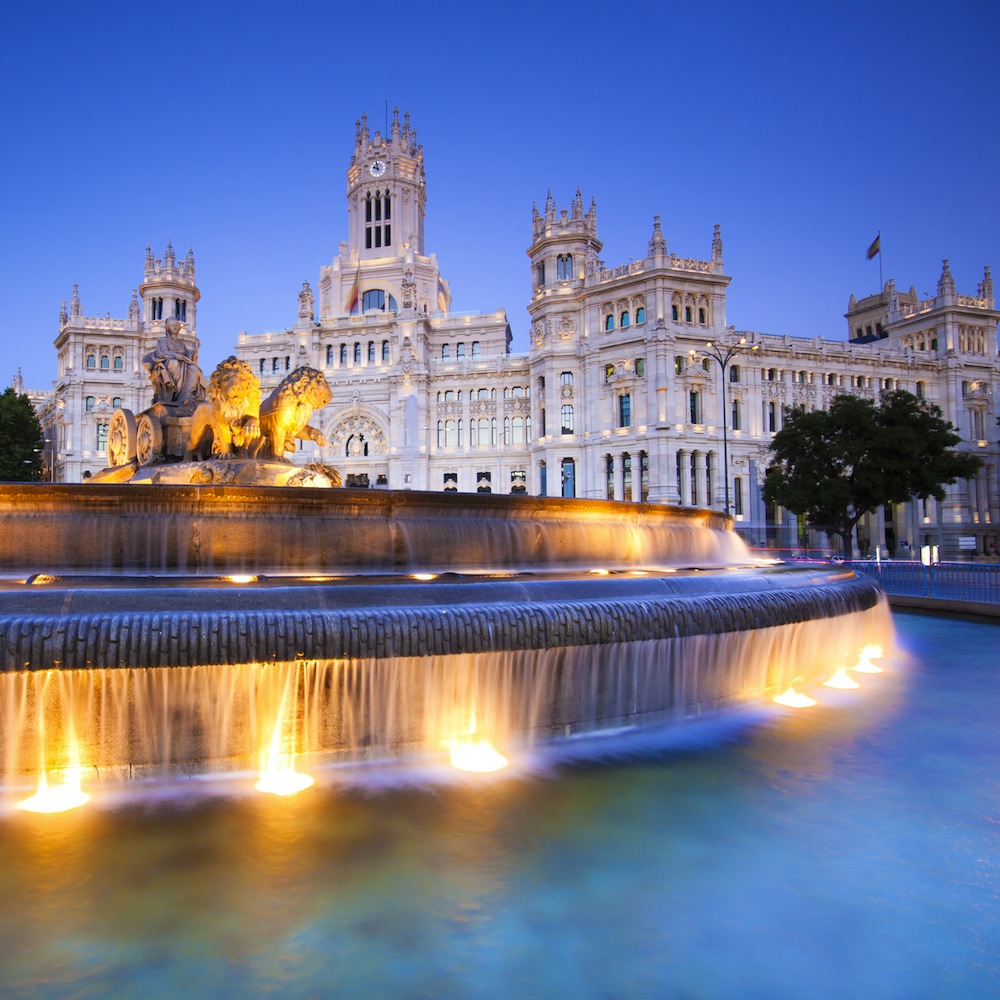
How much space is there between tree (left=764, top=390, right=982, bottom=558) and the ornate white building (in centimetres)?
556

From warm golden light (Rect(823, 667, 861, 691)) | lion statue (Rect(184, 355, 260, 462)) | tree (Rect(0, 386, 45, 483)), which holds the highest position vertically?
tree (Rect(0, 386, 45, 483))

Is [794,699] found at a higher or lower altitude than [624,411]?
lower

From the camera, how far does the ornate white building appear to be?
53.9 meters

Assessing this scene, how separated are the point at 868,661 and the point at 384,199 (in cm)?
7898

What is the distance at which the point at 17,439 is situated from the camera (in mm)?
56656

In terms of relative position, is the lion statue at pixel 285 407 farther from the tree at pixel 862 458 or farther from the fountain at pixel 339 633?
the tree at pixel 862 458

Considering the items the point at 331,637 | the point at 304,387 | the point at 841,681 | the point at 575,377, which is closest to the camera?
the point at 331,637

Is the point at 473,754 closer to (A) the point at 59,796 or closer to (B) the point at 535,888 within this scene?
(B) the point at 535,888

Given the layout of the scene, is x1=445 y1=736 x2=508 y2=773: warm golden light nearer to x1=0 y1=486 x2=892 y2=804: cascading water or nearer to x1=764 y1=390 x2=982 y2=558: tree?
x1=0 y1=486 x2=892 y2=804: cascading water

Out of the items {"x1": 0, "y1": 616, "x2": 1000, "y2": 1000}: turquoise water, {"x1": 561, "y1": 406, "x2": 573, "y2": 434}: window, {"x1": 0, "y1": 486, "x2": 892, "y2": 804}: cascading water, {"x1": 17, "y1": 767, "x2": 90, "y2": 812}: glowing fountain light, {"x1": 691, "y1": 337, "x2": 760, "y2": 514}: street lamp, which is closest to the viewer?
{"x1": 0, "y1": 616, "x2": 1000, "y2": 1000}: turquoise water

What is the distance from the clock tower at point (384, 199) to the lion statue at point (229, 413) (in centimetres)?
6982

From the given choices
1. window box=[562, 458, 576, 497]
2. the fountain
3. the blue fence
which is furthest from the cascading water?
window box=[562, 458, 576, 497]

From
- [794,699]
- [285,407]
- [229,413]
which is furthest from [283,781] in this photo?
[285,407]

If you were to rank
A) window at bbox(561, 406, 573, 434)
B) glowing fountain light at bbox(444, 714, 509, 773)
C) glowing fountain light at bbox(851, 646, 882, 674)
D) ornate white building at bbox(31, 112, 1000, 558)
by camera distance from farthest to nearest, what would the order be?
window at bbox(561, 406, 573, 434)
ornate white building at bbox(31, 112, 1000, 558)
glowing fountain light at bbox(851, 646, 882, 674)
glowing fountain light at bbox(444, 714, 509, 773)
